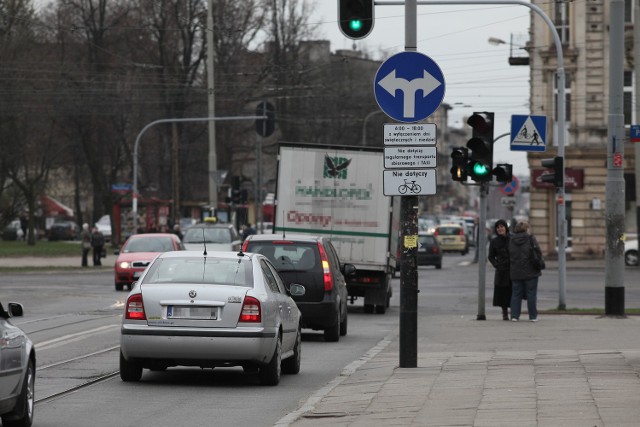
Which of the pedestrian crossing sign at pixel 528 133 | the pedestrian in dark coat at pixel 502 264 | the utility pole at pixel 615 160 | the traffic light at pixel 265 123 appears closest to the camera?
the utility pole at pixel 615 160

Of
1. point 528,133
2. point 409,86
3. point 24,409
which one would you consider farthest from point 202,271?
point 528,133

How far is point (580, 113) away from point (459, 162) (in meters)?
39.0

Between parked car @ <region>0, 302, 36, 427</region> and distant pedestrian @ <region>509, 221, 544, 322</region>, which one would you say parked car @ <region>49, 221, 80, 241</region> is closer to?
distant pedestrian @ <region>509, 221, 544, 322</region>

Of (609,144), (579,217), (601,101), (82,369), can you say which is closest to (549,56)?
(601,101)

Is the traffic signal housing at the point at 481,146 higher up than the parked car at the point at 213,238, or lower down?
higher up

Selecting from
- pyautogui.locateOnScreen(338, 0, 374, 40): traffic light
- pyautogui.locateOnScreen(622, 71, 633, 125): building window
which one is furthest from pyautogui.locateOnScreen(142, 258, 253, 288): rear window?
pyautogui.locateOnScreen(622, 71, 633, 125): building window

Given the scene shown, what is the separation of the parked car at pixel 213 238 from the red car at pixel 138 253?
331 centimetres

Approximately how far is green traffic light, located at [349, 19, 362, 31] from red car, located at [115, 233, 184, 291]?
69.7 ft

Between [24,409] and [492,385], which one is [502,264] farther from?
[24,409]

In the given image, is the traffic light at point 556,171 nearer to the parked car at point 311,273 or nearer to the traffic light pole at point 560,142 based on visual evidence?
the traffic light pole at point 560,142

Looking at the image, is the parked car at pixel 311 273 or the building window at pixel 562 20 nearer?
the parked car at pixel 311 273

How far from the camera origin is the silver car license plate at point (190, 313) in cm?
1420

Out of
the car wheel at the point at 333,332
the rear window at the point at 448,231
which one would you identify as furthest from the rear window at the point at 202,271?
the rear window at the point at 448,231

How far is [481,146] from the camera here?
67.9ft
